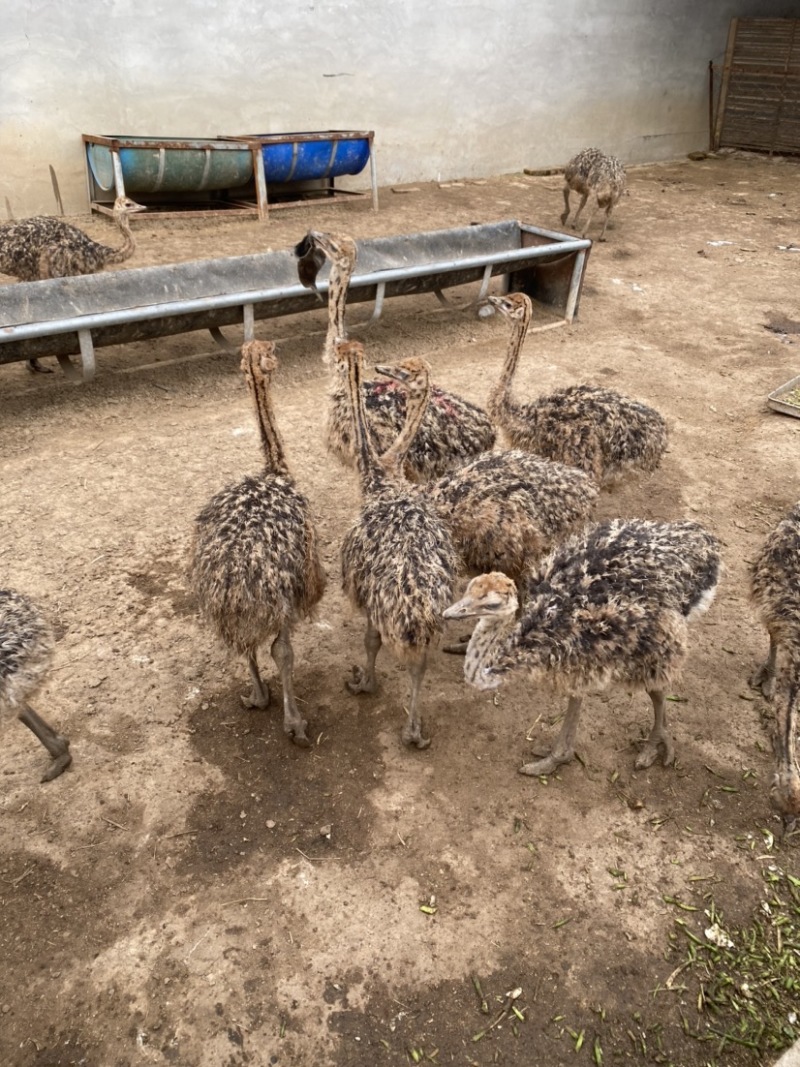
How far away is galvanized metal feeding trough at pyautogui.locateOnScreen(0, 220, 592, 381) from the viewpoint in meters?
6.18

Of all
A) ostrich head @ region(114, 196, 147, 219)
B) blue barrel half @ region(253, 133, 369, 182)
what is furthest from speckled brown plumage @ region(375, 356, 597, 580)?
blue barrel half @ region(253, 133, 369, 182)

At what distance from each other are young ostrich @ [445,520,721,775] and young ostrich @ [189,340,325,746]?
2.64 ft

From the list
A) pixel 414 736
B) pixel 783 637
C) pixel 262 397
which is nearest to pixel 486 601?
pixel 414 736

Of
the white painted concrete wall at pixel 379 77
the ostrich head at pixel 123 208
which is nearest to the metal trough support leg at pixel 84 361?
the ostrich head at pixel 123 208

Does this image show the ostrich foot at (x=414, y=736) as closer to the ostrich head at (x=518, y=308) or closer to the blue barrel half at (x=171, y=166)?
the ostrich head at (x=518, y=308)

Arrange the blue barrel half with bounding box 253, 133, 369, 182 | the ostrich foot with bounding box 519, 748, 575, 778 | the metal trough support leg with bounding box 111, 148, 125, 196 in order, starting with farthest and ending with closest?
the blue barrel half with bounding box 253, 133, 369, 182 < the metal trough support leg with bounding box 111, 148, 125, 196 < the ostrich foot with bounding box 519, 748, 575, 778

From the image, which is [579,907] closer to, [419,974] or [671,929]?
[671,929]

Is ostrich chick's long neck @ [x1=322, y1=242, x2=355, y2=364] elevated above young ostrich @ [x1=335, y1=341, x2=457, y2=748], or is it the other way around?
ostrich chick's long neck @ [x1=322, y1=242, x2=355, y2=364]

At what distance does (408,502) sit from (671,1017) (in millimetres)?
2374

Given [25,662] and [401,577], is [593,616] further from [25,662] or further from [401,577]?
[25,662]

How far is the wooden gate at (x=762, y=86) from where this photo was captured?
16.6 m

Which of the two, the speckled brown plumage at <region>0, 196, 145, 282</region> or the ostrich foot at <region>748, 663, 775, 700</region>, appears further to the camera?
the speckled brown plumage at <region>0, 196, 145, 282</region>

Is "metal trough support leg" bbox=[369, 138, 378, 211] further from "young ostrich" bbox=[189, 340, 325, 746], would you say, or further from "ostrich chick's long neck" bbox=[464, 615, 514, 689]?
"ostrich chick's long neck" bbox=[464, 615, 514, 689]

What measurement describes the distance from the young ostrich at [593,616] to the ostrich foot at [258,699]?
3.56 ft
